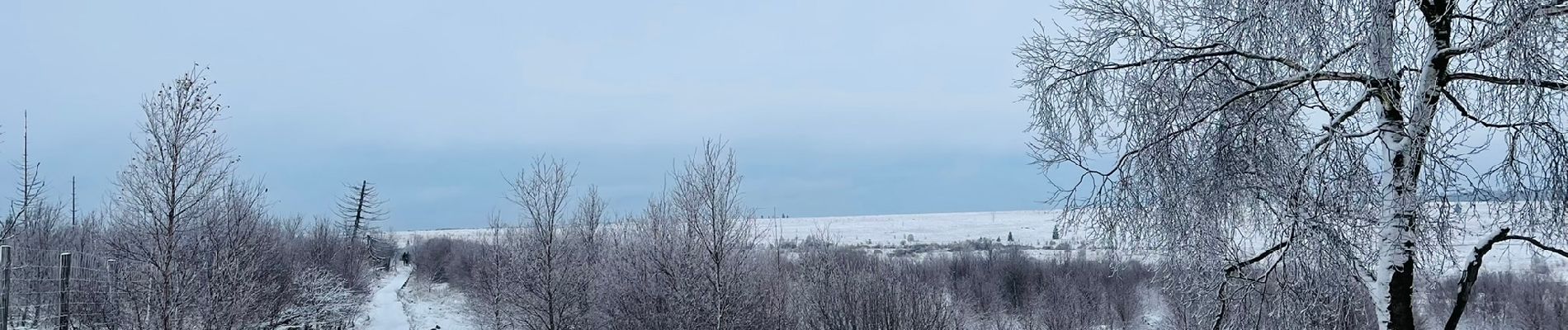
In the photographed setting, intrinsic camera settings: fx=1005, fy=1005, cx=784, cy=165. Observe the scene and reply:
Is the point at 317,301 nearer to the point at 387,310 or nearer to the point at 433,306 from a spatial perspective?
the point at 387,310

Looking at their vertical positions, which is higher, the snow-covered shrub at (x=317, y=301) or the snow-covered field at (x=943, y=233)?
the snow-covered field at (x=943, y=233)

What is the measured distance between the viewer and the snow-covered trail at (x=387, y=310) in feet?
111

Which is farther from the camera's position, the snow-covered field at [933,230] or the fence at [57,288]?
the snow-covered field at [933,230]

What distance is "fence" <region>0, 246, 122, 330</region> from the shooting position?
43.8ft

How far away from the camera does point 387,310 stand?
3759 cm

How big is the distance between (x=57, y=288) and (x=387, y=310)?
22133mm

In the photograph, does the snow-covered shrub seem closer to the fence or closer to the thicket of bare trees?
the thicket of bare trees

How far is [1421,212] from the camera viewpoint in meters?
4.11

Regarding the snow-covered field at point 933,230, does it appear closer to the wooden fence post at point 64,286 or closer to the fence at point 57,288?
the fence at point 57,288

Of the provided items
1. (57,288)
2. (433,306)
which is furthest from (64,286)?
(433,306)

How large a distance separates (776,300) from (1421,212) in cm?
1827

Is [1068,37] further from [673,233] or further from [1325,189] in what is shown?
[673,233]

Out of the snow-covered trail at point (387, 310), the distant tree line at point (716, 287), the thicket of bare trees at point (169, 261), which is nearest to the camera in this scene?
the thicket of bare trees at point (169, 261)

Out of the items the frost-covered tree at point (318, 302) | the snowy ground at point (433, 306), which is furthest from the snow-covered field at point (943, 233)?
the frost-covered tree at point (318, 302)
